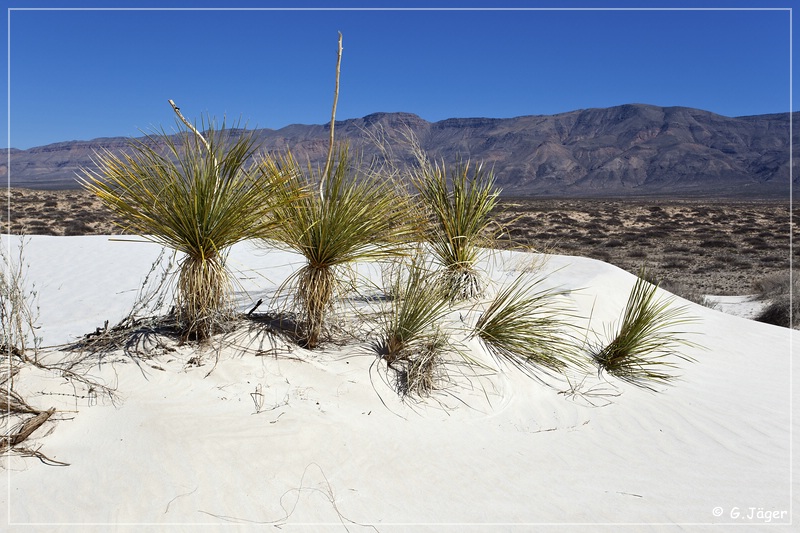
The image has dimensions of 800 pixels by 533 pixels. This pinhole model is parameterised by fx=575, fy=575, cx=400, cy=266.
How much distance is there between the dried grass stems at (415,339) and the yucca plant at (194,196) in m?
1.23

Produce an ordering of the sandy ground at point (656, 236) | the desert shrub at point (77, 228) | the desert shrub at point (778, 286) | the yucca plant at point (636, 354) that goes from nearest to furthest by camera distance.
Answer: the yucca plant at point (636, 354)
the desert shrub at point (778, 286)
the sandy ground at point (656, 236)
the desert shrub at point (77, 228)

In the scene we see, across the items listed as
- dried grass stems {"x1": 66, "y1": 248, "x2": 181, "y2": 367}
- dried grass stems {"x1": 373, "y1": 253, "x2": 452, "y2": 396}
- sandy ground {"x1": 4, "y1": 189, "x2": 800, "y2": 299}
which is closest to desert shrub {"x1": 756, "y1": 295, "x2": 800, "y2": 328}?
sandy ground {"x1": 4, "y1": 189, "x2": 800, "y2": 299}

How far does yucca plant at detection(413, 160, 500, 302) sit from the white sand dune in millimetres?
1597

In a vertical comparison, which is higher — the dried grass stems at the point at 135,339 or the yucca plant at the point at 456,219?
the yucca plant at the point at 456,219

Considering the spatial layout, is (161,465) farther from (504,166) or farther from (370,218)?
(504,166)

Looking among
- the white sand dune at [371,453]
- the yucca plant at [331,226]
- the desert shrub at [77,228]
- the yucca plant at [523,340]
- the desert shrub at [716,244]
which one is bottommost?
the white sand dune at [371,453]

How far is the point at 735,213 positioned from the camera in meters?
40.3

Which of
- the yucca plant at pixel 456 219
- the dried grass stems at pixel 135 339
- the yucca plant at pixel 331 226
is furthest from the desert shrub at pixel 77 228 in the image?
the yucca plant at pixel 331 226

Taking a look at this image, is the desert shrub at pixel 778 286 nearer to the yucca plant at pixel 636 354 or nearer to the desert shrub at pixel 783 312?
the desert shrub at pixel 783 312

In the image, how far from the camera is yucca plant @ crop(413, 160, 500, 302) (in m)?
6.34

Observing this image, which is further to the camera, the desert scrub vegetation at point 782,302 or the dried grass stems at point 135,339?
the desert scrub vegetation at point 782,302

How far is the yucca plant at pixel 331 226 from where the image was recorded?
435cm

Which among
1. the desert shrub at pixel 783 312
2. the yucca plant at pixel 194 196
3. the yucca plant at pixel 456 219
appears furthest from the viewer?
the desert shrub at pixel 783 312

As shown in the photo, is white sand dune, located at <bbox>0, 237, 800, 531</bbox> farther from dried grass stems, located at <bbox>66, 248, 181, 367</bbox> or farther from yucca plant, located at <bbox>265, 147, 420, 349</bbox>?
yucca plant, located at <bbox>265, 147, 420, 349</bbox>
